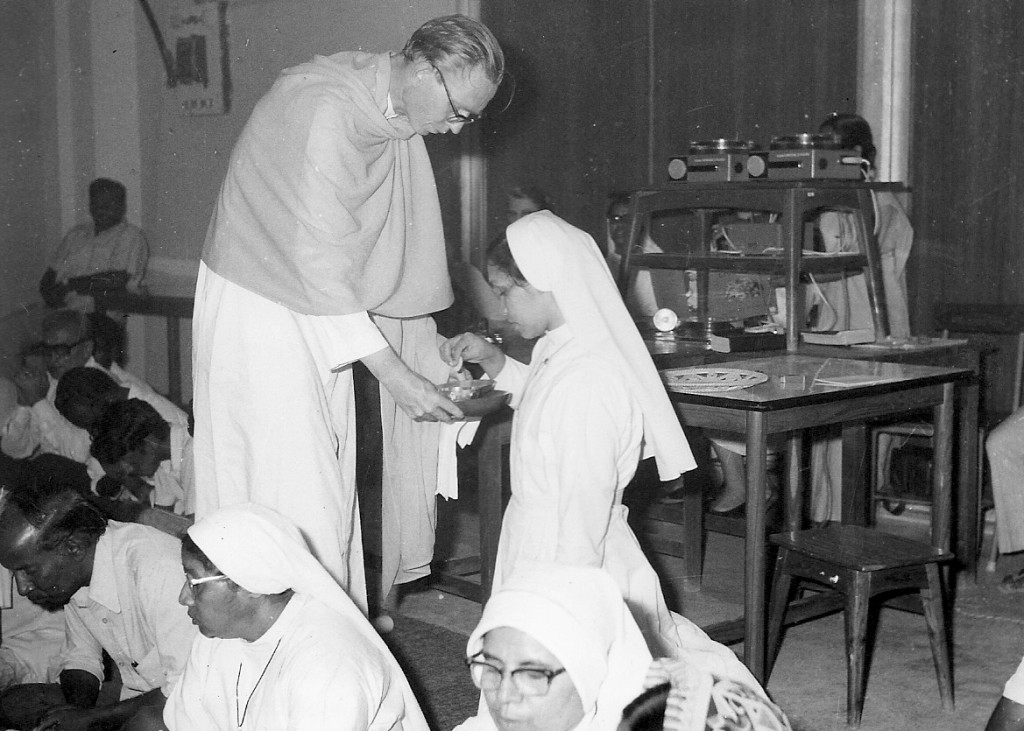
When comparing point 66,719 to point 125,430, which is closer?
point 66,719

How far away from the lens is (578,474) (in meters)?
2.82

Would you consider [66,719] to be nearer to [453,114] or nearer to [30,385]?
[453,114]

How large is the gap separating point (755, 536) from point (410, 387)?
3.52 ft

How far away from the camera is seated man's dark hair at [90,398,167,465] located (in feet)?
14.6

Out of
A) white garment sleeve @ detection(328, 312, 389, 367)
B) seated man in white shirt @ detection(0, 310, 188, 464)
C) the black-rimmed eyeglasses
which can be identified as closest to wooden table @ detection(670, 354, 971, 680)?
white garment sleeve @ detection(328, 312, 389, 367)

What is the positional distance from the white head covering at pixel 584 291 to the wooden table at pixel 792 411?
38 centimetres

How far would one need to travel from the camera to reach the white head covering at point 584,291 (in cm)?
293

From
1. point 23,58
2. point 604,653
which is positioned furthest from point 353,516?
point 23,58

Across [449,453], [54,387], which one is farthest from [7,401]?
[449,453]

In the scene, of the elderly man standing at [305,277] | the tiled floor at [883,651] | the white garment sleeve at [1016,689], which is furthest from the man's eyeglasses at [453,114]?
the tiled floor at [883,651]

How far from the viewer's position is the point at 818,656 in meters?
3.81

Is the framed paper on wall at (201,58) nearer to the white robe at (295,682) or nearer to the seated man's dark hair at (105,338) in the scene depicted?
the seated man's dark hair at (105,338)

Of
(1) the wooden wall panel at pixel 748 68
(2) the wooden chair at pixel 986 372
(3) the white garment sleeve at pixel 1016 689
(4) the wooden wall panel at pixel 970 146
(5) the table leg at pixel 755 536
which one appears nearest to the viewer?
(3) the white garment sleeve at pixel 1016 689

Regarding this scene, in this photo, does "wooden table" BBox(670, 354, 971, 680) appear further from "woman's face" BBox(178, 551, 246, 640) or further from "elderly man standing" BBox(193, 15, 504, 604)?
"woman's face" BBox(178, 551, 246, 640)
